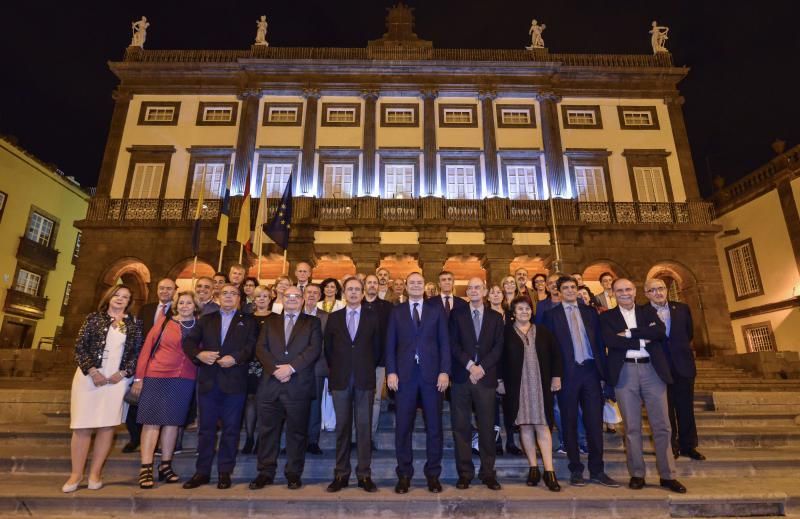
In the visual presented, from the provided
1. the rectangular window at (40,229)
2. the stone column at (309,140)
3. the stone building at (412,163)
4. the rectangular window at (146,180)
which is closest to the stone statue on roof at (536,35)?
the stone building at (412,163)

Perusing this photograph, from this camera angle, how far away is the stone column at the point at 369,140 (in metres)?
17.0

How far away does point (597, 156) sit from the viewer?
701 inches

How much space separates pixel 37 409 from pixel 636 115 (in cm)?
2187

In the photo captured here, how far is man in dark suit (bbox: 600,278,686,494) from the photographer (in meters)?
4.41

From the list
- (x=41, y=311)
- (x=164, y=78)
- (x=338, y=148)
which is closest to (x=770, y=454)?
(x=338, y=148)

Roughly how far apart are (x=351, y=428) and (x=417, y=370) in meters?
0.92

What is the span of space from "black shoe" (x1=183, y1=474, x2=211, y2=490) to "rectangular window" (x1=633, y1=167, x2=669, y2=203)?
18.1m

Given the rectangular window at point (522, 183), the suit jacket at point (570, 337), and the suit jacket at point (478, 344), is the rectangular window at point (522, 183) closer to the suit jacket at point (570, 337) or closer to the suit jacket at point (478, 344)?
the suit jacket at point (570, 337)

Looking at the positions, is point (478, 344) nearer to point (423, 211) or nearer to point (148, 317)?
point (148, 317)

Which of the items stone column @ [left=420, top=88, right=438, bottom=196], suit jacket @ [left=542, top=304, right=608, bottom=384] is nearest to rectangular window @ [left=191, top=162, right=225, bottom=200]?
stone column @ [left=420, top=88, right=438, bottom=196]

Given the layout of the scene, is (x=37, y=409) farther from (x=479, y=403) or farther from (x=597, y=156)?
(x=597, y=156)

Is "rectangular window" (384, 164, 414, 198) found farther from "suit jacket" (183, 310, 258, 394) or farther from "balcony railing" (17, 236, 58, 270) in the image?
"balcony railing" (17, 236, 58, 270)

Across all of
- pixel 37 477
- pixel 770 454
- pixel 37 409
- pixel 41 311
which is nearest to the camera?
pixel 37 477

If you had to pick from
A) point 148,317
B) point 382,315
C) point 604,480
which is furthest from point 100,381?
point 604,480
